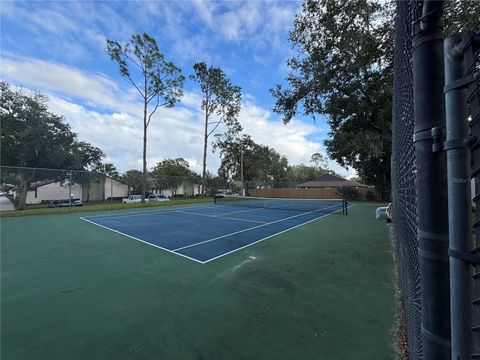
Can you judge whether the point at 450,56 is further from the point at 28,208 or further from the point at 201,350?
the point at 28,208

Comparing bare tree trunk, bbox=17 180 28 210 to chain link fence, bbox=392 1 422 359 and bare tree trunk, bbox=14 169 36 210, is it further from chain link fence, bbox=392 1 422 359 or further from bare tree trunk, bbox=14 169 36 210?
chain link fence, bbox=392 1 422 359

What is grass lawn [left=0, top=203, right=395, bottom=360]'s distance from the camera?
2.64m

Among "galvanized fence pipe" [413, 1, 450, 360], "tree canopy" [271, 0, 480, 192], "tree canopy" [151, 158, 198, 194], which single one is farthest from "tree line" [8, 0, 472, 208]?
"tree canopy" [151, 158, 198, 194]

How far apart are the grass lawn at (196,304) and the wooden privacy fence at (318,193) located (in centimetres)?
2496

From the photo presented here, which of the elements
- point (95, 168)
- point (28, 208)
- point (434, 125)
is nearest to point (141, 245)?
point (434, 125)

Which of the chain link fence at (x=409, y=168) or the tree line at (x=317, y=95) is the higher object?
the tree line at (x=317, y=95)

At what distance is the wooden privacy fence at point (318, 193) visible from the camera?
93.9 feet

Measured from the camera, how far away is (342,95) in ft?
35.0

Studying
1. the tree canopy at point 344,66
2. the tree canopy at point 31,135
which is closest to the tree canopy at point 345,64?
the tree canopy at point 344,66

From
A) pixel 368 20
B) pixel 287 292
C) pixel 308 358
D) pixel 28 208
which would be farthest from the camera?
pixel 28 208

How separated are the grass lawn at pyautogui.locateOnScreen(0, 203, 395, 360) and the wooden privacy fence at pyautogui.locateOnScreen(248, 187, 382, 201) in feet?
81.9

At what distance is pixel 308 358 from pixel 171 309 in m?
1.97

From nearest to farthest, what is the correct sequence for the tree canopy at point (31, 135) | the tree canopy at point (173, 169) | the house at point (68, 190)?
the house at point (68, 190) → the tree canopy at point (31, 135) → the tree canopy at point (173, 169)

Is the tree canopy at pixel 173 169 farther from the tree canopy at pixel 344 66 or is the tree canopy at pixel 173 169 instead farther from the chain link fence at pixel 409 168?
the chain link fence at pixel 409 168
